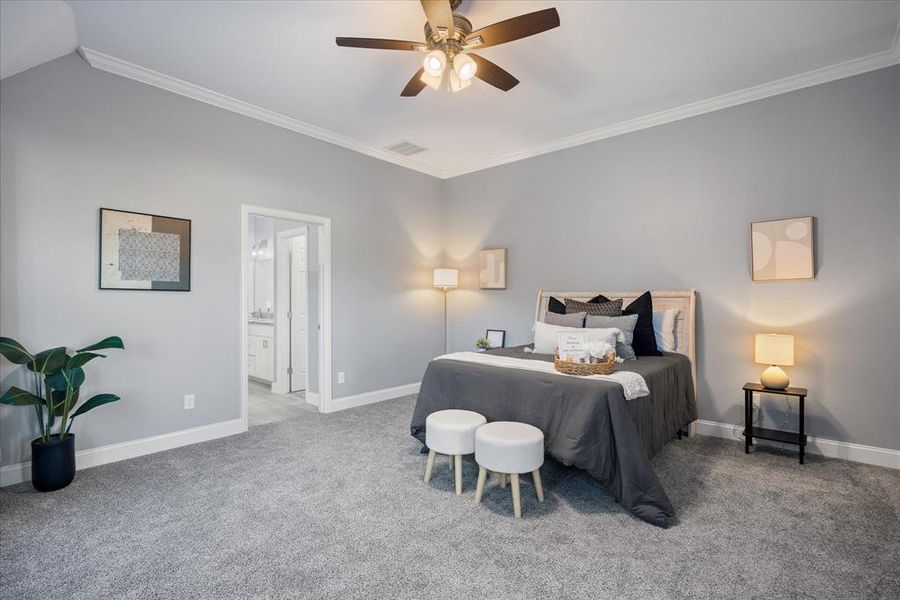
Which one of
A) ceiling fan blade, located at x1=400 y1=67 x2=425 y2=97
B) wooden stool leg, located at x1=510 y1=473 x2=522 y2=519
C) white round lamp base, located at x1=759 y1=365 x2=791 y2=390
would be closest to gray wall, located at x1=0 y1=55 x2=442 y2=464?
ceiling fan blade, located at x1=400 y1=67 x2=425 y2=97

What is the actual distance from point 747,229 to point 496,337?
2.73 metres

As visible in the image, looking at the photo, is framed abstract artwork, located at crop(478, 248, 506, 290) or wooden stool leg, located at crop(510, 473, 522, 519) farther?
framed abstract artwork, located at crop(478, 248, 506, 290)

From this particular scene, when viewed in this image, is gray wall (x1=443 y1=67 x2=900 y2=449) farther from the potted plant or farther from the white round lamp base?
the potted plant

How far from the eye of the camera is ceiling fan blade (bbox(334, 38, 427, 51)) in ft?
7.64

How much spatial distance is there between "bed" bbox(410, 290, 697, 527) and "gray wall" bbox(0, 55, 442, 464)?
6.34 ft

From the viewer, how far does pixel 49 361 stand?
266cm

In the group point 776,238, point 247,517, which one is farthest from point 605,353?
point 247,517

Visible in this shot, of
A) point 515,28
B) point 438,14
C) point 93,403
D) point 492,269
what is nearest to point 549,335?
point 492,269

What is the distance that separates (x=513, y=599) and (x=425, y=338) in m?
4.02

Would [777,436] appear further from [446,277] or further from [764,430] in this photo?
[446,277]

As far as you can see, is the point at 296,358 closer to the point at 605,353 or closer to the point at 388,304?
the point at 388,304

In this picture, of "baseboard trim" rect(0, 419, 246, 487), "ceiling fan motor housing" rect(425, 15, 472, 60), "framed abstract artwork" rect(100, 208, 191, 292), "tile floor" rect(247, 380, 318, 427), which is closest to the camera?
"ceiling fan motor housing" rect(425, 15, 472, 60)

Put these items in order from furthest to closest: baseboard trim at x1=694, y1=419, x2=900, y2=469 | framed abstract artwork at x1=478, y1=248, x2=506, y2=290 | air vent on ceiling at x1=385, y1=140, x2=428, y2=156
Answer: framed abstract artwork at x1=478, y1=248, x2=506, y2=290, air vent on ceiling at x1=385, y1=140, x2=428, y2=156, baseboard trim at x1=694, y1=419, x2=900, y2=469

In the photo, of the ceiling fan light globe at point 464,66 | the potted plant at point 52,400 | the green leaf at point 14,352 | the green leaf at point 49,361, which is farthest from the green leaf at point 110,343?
the ceiling fan light globe at point 464,66
